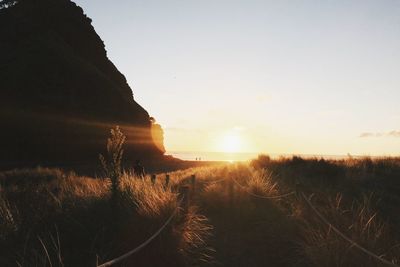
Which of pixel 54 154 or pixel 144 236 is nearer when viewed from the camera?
pixel 144 236

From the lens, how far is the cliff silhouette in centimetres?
4684

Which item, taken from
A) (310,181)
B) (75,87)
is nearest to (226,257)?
(310,181)

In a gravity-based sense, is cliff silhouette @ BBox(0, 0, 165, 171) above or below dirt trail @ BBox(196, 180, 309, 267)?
above

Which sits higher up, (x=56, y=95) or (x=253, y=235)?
(x=56, y=95)

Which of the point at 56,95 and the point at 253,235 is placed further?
the point at 56,95

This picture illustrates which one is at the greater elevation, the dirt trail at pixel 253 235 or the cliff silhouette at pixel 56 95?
the cliff silhouette at pixel 56 95

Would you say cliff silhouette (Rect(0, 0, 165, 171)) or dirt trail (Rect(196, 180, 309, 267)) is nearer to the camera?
dirt trail (Rect(196, 180, 309, 267))

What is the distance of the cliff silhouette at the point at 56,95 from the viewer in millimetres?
46844

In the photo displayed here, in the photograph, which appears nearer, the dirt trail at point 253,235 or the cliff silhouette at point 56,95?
the dirt trail at point 253,235

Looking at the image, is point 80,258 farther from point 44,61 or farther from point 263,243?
point 44,61

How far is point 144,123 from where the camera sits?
214 feet

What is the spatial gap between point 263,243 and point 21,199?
16.9 feet

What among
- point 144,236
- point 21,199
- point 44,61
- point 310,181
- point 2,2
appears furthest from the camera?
point 2,2

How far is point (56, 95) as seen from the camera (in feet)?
168
